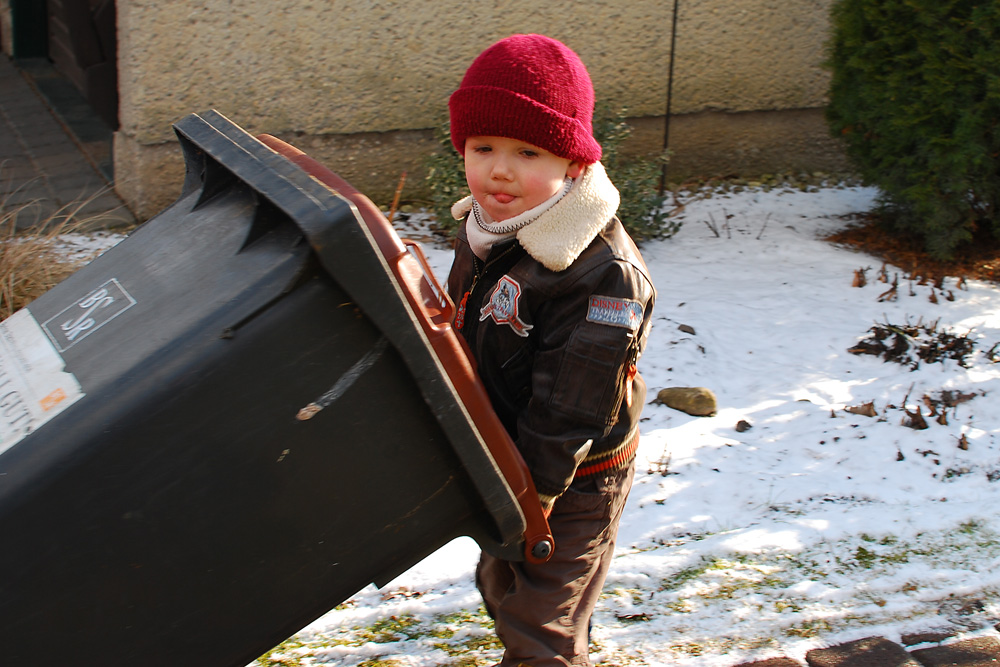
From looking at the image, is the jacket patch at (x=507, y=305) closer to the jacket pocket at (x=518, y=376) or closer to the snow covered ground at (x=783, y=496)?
the jacket pocket at (x=518, y=376)

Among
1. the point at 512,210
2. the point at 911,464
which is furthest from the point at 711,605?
the point at 512,210

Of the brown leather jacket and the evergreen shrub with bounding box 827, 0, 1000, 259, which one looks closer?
the brown leather jacket

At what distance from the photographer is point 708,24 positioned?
18.8ft

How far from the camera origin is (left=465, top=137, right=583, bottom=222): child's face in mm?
1775

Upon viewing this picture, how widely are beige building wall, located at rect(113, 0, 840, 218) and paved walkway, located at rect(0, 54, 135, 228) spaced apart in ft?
0.78

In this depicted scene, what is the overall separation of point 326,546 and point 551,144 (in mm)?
835

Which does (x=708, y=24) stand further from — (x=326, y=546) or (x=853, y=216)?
(x=326, y=546)

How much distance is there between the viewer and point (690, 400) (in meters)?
3.57

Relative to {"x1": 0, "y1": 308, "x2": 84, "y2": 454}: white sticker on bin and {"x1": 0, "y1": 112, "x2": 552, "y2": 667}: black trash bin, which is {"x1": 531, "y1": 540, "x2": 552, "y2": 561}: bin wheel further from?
{"x1": 0, "y1": 308, "x2": 84, "y2": 454}: white sticker on bin

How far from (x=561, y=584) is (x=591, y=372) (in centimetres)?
50

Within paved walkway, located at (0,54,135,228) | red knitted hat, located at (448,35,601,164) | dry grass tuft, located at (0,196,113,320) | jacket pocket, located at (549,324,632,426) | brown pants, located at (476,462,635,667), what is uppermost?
red knitted hat, located at (448,35,601,164)

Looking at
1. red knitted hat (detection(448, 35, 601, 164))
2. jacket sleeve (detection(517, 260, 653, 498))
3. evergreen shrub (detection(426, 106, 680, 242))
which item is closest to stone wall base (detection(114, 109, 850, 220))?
evergreen shrub (detection(426, 106, 680, 242))

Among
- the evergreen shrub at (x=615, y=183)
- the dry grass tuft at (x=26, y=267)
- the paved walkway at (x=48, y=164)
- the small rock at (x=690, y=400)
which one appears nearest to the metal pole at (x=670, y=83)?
the evergreen shrub at (x=615, y=183)

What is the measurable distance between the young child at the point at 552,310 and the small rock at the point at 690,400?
5.41ft
